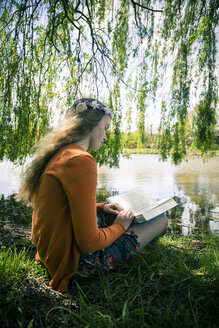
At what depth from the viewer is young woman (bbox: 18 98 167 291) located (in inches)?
36.9

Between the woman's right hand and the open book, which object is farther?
the open book

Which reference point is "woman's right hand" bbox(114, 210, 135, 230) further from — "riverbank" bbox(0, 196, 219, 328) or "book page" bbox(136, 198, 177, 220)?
"riverbank" bbox(0, 196, 219, 328)

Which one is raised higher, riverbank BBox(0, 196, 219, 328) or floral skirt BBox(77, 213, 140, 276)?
floral skirt BBox(77, 213, 140, 276)

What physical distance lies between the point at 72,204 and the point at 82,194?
0.06m

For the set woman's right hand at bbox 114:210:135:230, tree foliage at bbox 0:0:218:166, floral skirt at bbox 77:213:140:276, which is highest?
tree foliage at bbox 0:0:218:166

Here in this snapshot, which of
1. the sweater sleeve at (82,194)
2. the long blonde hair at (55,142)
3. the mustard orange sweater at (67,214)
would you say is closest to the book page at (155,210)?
the mustard orange sweater at (67,214)

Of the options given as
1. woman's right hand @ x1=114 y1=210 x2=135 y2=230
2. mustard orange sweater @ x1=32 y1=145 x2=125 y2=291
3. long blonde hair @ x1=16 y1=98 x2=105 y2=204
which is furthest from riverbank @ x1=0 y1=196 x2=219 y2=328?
long blonde hair @ x1=16 y1=98 x2=105 y2=204

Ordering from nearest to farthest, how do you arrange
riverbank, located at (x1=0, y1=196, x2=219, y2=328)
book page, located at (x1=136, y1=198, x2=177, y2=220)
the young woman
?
riverbank, located at (x1=0, y1=196, x2=219, y2=328) → the young woman → book page, located at (x1=136, y1=198, x2=177, y2=220)

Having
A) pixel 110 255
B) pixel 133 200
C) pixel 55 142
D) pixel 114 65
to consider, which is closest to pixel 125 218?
pixel 110 255

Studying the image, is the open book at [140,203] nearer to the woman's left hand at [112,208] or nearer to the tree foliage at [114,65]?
the woman's left hand at [112,208]

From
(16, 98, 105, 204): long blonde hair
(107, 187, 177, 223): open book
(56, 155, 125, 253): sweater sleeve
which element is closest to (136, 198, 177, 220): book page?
(107, 187, 177, 223): open book

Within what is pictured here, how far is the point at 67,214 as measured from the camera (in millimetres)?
1021

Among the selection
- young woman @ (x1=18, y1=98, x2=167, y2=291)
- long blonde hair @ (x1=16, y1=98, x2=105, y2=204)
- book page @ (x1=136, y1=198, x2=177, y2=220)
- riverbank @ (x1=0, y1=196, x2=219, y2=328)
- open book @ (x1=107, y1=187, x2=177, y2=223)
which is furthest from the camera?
open book @ (x1=107, y1=187, x2=177, y2=223)

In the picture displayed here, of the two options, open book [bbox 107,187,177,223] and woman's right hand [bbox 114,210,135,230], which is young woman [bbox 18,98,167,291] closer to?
woman's right hand [bbox 114,210,135,230]
